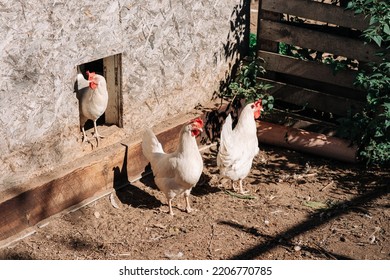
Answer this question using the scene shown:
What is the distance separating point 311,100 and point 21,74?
3560mm

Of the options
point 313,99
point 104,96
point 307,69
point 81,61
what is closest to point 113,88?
point 104,96

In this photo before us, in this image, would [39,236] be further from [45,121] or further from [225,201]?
[225,201]

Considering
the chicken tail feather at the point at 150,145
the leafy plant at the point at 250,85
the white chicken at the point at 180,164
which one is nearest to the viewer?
the white chicken at the point at 180,164

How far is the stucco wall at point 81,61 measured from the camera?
5.47 meters

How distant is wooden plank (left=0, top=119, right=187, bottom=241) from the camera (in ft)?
18.1

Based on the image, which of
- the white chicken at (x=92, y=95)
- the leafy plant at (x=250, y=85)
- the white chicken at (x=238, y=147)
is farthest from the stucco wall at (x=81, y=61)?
the white chicken at (x=238, y=147)

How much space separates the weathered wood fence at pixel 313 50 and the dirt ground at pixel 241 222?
96 cm

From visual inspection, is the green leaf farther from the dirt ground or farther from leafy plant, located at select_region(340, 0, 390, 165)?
the dirt ground

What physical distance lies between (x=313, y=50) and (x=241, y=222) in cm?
250

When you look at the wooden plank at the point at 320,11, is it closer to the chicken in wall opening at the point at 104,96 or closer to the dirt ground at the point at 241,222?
the dirt ground at the point at 241,222

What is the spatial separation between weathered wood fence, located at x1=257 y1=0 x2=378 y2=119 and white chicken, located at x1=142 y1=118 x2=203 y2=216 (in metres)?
2.13

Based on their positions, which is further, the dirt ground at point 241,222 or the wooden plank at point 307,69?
the wooden plank at point 307,69

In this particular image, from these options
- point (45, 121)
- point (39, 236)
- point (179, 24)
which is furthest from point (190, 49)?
point (39, 236)

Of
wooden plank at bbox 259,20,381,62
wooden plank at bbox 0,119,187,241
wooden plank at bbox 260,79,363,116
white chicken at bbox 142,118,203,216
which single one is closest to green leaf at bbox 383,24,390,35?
wooden plank at bbox 259,20,381,62
